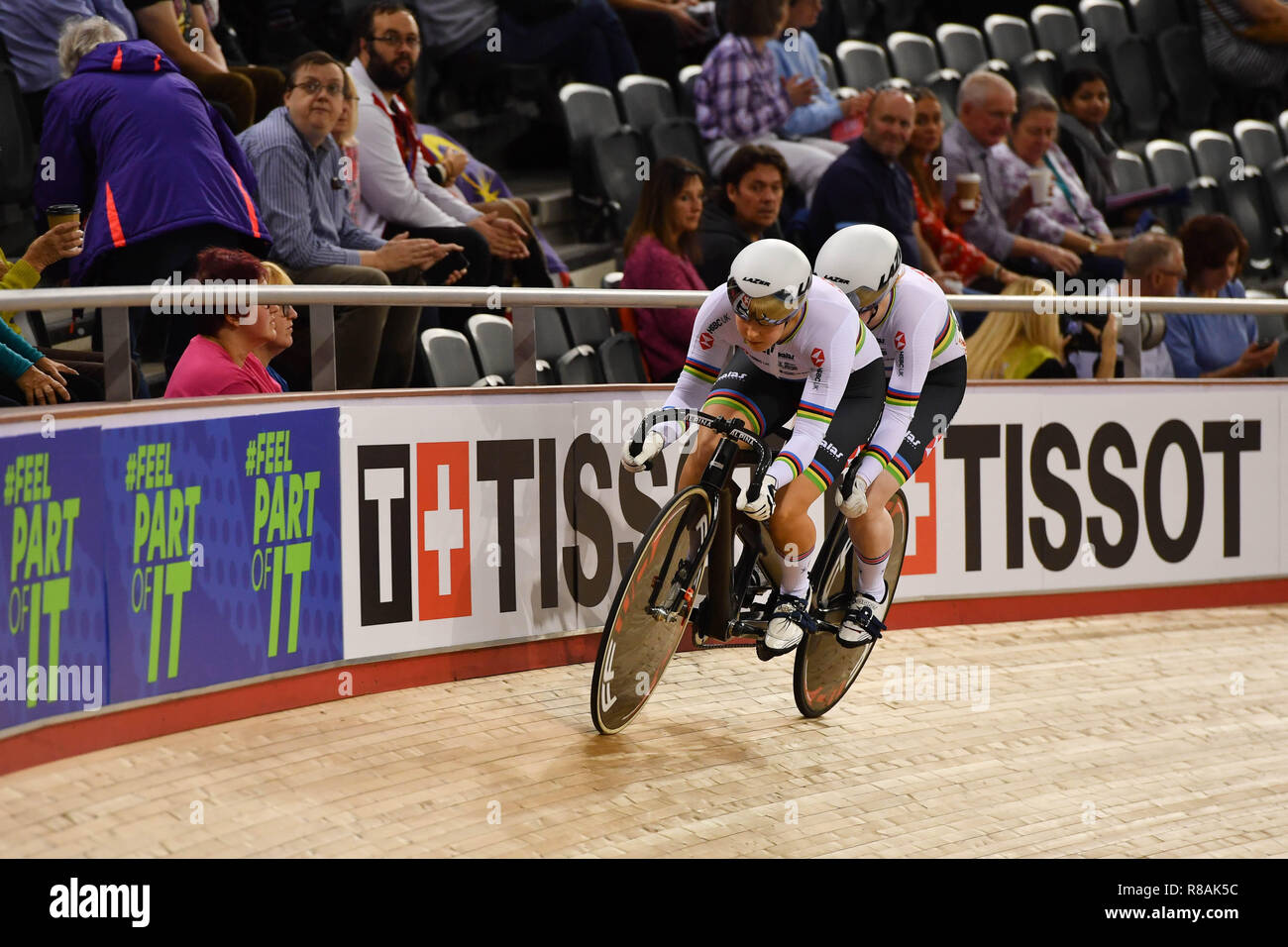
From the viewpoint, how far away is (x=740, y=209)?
6.72 meters

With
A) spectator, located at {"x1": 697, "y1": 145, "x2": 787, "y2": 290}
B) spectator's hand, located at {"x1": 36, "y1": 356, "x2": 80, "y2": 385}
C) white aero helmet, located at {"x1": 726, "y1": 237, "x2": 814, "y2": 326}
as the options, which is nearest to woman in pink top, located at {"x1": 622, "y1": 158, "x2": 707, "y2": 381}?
spectator, located at {"x1": 697, "y1": 145, "x2": 787, "y2": 290}

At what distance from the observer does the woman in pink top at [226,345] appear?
4.58 metres

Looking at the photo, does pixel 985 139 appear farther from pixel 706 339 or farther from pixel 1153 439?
pixel 706 339

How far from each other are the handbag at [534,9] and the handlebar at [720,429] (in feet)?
13.1

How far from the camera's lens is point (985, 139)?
322 inches

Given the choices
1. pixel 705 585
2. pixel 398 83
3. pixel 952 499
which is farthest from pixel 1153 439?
pixel 398 83

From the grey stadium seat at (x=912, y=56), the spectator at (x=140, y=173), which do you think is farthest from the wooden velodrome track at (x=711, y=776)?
the grey stadium seat at (x=912, y=56)

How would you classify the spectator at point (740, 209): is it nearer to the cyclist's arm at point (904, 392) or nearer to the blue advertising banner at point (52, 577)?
the cyclist's arm at point (904, 392)

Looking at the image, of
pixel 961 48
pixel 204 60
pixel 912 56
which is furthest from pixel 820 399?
pixel 961 48

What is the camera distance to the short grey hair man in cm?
510

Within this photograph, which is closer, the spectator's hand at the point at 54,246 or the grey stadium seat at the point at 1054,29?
the spectator's hand at the point at 54,246

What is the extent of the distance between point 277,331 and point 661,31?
16.2 ft

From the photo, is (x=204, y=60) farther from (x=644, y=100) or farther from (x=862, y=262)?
(x=644, y=100)

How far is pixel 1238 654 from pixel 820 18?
5614mm
